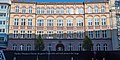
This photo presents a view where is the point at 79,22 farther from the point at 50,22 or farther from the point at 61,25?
the point at 50,22

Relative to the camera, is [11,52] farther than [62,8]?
No

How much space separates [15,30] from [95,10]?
76.4 ft

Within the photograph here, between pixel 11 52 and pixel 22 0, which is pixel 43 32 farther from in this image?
pixel 11 52

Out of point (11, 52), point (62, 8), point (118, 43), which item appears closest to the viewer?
point (11, 52)

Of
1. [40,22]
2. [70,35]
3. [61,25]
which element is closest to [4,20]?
[40,22]

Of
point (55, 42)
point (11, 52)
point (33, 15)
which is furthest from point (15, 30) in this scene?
point (11, 52)

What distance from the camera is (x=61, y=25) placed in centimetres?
5534

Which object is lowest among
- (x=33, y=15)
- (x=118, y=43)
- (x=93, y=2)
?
(x=118, y=43)

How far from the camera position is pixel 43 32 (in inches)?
2154

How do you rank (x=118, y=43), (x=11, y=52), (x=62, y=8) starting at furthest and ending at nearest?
(x=62, y=8) → (x=118, y=43) → (x=11, y=52)

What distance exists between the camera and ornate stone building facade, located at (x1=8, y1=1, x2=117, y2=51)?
2115 inches

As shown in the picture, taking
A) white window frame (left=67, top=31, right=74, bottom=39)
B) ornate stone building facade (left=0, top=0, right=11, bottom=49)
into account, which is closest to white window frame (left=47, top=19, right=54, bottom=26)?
white window frame (left=67, top=31, right=74, bottom=39)

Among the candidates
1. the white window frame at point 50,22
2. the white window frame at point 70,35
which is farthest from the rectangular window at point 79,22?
the white window frame at point 50,22

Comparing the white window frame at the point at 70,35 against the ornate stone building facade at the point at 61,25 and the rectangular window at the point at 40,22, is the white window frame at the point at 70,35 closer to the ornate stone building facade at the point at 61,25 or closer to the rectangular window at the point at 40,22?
the ornate stone building facade at the point at 61,25
